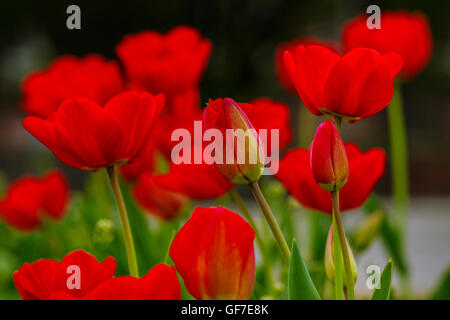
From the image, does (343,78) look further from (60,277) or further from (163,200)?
(163,200)

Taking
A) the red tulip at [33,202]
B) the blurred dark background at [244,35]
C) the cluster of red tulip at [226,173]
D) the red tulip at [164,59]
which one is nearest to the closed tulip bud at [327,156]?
the cluster of red tulip at [226,173]

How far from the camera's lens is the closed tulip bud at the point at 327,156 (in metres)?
0.25

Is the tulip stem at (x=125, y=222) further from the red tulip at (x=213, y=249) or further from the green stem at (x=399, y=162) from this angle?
the green stem at (x=399, y=162)

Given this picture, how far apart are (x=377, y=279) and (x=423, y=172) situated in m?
3.29

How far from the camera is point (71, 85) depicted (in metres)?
0.51

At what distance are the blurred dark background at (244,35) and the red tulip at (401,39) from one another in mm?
3100

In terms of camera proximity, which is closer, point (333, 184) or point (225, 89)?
point (333, 184)

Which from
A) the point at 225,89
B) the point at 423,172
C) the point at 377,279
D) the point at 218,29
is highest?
the point at 218,29

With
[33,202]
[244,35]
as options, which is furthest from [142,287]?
[244,35]

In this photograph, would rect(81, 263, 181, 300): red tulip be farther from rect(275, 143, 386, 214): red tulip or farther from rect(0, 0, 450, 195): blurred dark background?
rect(0, 0, 450, 195): blurred dark background

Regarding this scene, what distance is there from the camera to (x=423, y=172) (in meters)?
3.43

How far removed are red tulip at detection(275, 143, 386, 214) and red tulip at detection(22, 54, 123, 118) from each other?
19cm

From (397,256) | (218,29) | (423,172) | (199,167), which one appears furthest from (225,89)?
(199,167)
